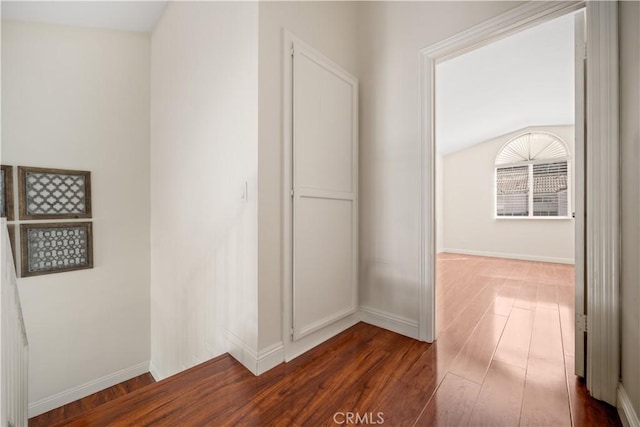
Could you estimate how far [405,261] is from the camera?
2.00 metres

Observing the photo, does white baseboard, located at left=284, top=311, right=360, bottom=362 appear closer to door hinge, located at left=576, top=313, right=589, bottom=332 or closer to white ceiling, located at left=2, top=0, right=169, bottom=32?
door hinge, located at left=576, top=313, right=589, bottom=332

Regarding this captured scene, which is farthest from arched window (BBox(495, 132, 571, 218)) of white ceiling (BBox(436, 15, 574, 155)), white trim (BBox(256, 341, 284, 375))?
white trim (BBox(256, 341, 284, 375))

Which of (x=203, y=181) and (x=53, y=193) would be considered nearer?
(x=203, y=181)

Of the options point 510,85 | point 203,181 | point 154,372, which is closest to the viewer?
point 203,181

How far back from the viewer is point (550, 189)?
18.4ft

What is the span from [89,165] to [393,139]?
3128 millimetres

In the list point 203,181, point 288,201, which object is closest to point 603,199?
point 288,201

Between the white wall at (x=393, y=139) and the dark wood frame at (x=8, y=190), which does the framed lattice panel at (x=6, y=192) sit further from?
the white wall at (x=393, y=139)

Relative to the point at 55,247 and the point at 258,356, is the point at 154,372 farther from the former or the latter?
the point at 258,356

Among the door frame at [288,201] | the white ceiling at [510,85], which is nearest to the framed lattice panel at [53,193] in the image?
the door frame at [288,201]

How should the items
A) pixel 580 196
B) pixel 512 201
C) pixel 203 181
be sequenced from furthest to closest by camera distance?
pixel 512 201 → pixel 203 181 → pixel 580 196

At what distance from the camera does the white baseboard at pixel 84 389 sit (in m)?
2.60

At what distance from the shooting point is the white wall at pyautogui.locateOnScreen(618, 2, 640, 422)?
1053 mm

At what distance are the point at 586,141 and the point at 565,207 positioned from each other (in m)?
5.39
